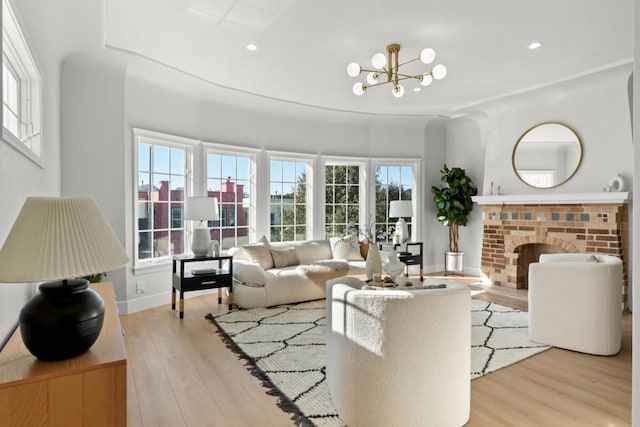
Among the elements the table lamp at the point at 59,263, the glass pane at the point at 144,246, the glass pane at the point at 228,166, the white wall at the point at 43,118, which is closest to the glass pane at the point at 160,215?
the glass pane at the point at 144,246

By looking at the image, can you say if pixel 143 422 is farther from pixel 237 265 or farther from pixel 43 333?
pixel 237 265

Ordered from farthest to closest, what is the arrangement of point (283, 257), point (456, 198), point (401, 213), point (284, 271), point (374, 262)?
1. point (456, 198)
2. point (401, 213)
3. point (283, 257)
4. point (284, 271)
5. point (374, 262)

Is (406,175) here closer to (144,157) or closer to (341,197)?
(341,197)

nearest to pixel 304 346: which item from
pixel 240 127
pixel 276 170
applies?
pixel 276 170

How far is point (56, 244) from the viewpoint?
122 centimetres

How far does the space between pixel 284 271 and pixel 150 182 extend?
6.56ft

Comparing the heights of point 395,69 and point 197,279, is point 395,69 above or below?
above

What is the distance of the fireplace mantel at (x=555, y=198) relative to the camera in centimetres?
452

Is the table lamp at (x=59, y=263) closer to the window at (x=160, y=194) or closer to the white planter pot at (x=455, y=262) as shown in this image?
the window at (x=160, y=194)

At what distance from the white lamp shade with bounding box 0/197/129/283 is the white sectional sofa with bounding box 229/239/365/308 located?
331cm

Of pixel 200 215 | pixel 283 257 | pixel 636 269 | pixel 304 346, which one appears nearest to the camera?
pixel 636 269

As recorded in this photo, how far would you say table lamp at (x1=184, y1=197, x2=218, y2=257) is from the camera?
4504mm

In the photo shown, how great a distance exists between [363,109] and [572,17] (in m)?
3.19

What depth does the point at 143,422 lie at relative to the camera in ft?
7.29
